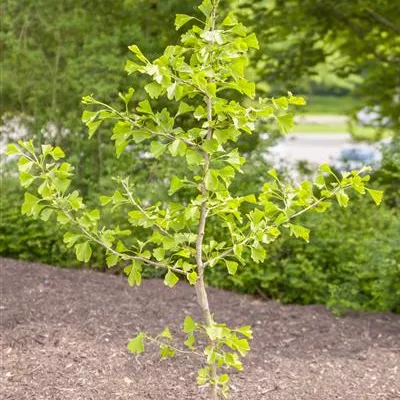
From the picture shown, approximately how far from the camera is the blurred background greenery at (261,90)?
6.30 meters

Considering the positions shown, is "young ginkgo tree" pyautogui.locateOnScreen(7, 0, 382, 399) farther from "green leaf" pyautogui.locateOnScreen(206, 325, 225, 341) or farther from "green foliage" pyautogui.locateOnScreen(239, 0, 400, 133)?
"green foliage" pyautogui.locateOnScreen(239, 0, 400, 133)

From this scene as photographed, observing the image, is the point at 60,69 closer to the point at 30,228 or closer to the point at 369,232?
the point at 30,228

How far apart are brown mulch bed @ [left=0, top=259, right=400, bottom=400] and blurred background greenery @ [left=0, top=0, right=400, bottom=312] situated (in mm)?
334

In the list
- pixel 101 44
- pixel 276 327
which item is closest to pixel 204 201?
pixel 276 327

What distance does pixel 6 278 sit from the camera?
6.11 m

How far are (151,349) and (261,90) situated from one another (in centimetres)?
476

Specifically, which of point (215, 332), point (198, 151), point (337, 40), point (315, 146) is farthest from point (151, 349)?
point (315, 146)

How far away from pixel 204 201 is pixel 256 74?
619cm

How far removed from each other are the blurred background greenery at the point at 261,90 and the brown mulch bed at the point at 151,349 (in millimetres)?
334

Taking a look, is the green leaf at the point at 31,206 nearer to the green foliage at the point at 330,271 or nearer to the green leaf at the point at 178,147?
the green leaf at the point at 178,147

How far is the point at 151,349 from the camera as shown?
16.0 feet

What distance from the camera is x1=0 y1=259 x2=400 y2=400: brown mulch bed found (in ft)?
14.3

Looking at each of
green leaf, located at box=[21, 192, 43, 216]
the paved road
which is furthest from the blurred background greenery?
the paved road

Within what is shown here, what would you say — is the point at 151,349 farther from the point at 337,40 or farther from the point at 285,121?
the point at 337,40
